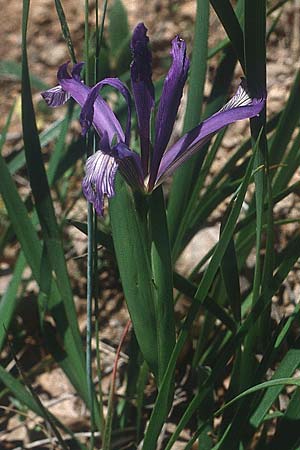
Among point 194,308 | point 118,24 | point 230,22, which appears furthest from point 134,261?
point 118,24

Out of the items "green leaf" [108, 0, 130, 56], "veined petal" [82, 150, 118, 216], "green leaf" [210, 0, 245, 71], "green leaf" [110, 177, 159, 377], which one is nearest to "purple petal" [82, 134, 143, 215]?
"veined petal" [82, 150, 118, 216]

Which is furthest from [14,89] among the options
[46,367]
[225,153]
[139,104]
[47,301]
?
[139,104]

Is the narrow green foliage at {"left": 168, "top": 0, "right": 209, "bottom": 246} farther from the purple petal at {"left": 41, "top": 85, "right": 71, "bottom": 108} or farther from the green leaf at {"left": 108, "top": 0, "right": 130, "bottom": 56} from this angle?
the green leaf at {"left": 108, "top": 0, "right": 130, "bottom": 56}

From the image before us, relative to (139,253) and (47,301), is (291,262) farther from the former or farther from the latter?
(47,301)

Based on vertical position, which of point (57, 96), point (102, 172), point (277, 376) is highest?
point (57, 96)

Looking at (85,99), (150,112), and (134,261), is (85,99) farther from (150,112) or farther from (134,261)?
(134,261)

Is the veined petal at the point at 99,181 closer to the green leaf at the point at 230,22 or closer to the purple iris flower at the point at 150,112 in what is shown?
the purple iris flower at the point at 150,112

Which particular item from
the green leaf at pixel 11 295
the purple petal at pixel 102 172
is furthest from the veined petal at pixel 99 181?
the green leaf at pixel 11 295
